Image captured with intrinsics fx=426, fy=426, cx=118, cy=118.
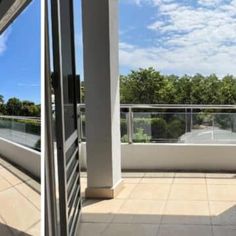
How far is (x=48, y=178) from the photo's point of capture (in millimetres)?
2156

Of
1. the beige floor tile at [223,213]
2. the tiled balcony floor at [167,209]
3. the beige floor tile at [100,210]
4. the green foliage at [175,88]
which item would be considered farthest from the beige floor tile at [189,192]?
the green foliage at [175,88]

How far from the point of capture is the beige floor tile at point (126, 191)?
4402mm

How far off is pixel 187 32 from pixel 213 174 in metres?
8.65

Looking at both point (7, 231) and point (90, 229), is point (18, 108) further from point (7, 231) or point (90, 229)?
point (90, 229)

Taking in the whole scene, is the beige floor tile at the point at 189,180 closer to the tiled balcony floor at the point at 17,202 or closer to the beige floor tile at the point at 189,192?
the beige floor tile at the point at 189,192

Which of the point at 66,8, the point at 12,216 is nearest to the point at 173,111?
the point at 66,8

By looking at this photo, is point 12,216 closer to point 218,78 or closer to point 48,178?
point 48,178

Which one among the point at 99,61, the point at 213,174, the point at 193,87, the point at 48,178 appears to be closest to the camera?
the point at 48,178

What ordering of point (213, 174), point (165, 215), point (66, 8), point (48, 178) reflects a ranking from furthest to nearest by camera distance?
point (213, 174)
point (165, 215)
point (66, 8)
point (48, 178)

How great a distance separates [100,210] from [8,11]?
254 cm

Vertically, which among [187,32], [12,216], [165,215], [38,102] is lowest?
[165,215]

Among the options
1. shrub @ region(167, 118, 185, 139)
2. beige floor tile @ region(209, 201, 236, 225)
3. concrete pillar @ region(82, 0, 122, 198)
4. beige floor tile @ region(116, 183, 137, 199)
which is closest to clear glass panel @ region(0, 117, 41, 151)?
beige floor tile @ region(209, 201, 236, 225)

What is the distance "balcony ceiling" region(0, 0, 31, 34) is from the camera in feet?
5.64

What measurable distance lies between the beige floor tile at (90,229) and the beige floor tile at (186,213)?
0.53 meters
